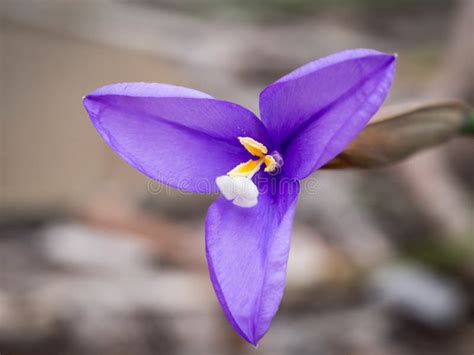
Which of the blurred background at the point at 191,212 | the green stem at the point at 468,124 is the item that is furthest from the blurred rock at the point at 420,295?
the green stem at the point at 468,124

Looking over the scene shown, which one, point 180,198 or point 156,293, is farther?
→ point 180,198

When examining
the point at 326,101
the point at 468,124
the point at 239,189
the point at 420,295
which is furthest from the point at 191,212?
the point at 326,101

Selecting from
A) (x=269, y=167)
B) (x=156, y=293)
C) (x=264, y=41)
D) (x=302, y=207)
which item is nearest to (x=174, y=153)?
(x=269, y=167)

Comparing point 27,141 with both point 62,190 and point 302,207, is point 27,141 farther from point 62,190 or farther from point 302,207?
point 302,207

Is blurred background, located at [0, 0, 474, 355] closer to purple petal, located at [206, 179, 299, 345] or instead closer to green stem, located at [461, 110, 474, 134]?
green stem, located at [461, 110, 474, 134]

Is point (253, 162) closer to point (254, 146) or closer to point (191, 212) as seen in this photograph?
point (254, 146)

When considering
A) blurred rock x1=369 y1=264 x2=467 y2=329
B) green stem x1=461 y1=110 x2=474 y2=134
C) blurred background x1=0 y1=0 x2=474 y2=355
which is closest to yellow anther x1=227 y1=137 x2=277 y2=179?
green stem x1=461 y1=110 x2=474 y2=134
